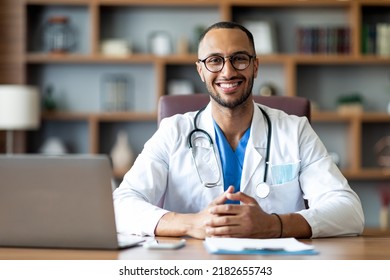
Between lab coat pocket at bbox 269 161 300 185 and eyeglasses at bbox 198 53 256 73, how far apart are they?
1.19ft

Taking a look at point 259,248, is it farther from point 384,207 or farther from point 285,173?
point 384,207

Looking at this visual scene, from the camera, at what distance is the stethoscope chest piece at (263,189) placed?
2.35 metres

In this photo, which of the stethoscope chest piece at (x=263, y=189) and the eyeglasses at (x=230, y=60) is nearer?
the stethoscope chest piece at (x=263, y=189)

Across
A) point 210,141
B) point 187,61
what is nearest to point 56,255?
point 210,141

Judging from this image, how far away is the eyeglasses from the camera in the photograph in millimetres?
2449

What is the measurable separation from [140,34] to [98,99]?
0.58 m

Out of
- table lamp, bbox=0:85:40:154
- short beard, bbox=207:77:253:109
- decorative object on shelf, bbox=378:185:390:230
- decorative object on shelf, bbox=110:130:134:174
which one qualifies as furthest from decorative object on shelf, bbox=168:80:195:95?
short beard, bbox=207:77:253:109

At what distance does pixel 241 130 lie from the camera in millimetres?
2561

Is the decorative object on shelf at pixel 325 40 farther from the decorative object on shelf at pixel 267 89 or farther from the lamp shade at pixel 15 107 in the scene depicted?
the lamp shade at pixel 15 107

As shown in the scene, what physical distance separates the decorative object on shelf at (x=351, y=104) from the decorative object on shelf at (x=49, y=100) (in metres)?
2.10

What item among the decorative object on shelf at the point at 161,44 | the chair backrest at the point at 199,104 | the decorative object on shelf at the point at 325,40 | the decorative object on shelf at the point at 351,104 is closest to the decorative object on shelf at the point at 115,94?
the decorative object on shelf at the point at 161,44

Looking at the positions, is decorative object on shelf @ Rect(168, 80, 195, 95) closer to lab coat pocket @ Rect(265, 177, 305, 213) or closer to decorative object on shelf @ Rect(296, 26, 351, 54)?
decorative object on shelf @ Rect(296, 26, 351, 54)

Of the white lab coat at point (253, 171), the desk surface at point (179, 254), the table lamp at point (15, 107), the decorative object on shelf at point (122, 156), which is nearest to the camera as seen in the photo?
the desk surface at point (179, 254)

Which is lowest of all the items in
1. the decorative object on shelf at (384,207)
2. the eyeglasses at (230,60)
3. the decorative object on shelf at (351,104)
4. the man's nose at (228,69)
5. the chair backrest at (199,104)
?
the decorative object on shelf at (384,207)
